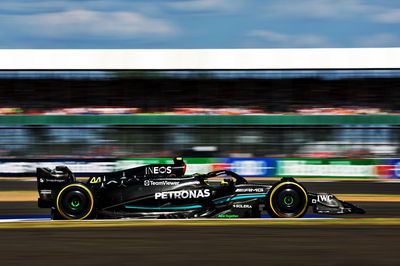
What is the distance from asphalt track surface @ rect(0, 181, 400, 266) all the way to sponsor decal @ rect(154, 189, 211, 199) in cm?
57

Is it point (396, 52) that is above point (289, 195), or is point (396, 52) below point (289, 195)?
above

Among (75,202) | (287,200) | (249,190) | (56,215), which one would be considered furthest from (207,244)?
(56,215)

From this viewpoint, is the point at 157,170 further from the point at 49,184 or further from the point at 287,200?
the point at 287,200

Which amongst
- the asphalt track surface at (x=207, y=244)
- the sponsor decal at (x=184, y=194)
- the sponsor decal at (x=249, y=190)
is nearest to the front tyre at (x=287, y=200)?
the sponsor decal at (x=249, y=190)

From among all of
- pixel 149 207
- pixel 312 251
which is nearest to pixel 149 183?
pixel 149 207

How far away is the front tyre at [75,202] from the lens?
29.5 ft

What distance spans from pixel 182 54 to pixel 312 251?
2059 cm

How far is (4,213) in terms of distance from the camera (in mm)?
10820

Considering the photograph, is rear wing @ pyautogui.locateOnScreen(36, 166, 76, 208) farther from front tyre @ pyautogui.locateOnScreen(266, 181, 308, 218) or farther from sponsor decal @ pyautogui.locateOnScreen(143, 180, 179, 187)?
front tyre @ pyautogui.locateOnScreen(266, 181, 308, 218)

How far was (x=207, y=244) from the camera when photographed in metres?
6.87

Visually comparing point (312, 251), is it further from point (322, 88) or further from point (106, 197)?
point (322, 88)

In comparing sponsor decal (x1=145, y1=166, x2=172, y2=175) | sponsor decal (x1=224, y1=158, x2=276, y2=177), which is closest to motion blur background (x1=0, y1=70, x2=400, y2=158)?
sponsor decal (x1=224, y1=158, x2=276, y2=177)

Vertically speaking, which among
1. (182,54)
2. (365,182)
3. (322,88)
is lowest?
(365,182)

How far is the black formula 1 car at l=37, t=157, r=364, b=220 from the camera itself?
8.91 metres
